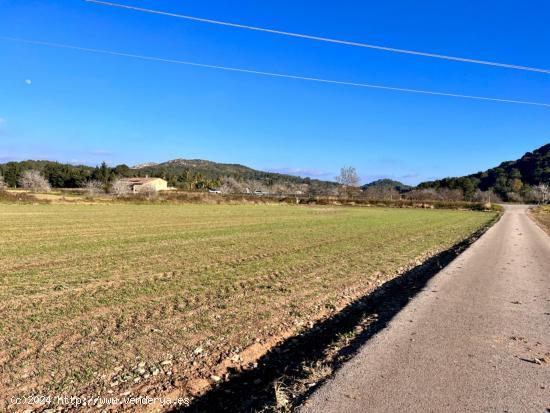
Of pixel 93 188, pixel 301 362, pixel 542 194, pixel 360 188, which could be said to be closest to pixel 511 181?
pixel 542 194

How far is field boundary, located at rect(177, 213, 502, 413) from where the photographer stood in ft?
15.3

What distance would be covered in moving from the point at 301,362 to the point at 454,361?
207 cm

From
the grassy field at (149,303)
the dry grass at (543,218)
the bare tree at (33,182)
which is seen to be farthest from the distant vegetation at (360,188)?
the grassy field at (149,303)

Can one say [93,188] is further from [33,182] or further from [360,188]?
[360,188]

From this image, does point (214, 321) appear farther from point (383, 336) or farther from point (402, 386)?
point (402, 386)

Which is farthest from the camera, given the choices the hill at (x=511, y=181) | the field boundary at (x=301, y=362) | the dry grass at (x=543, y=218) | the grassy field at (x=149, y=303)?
the hill at (x=511, y=181)

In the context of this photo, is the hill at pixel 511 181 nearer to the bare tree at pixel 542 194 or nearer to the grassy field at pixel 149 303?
the bare tree at pixel 542 194

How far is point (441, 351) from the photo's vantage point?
588 cm

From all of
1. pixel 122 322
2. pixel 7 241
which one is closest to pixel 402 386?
pixel 122 322

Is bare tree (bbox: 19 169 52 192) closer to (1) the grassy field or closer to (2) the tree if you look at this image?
(2) the tree

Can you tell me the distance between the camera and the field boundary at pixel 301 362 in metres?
4.68

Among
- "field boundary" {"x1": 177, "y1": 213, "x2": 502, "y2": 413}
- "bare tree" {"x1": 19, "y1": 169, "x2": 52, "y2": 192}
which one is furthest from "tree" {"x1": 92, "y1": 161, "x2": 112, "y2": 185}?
"field boundary" {"x1": 177, "y1": 213, "x2": 502, "y2": 413}

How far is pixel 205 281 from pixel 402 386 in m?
7.35

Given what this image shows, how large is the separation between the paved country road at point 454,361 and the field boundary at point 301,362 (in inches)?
10.3
